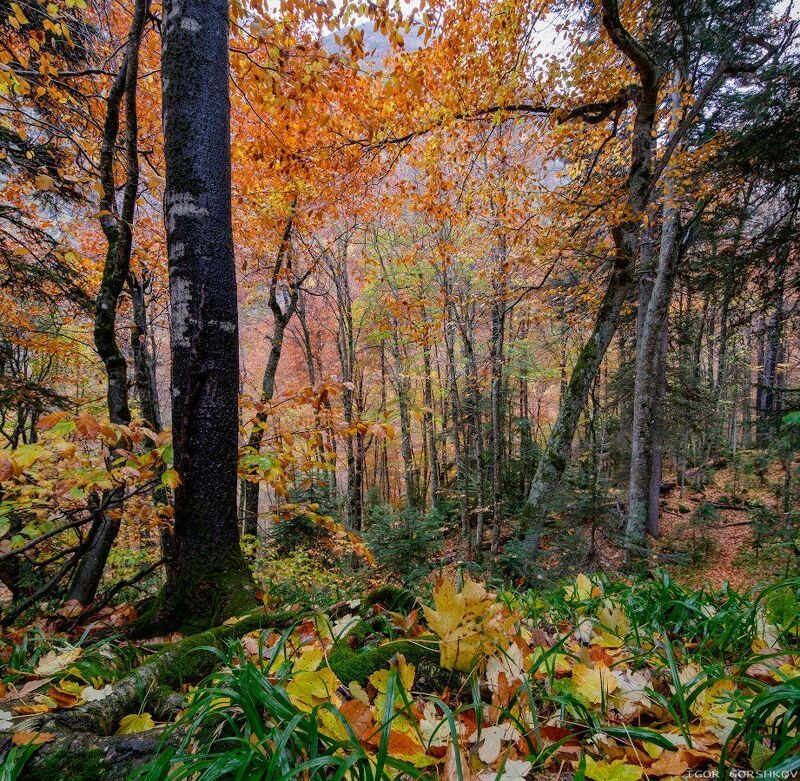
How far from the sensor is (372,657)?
1.28 metres

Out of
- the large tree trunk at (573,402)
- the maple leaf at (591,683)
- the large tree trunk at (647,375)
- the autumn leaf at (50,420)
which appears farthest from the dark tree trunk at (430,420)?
the maple leaf at (591,683)

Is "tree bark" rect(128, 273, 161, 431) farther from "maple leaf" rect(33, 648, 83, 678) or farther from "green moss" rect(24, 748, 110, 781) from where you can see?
"green moss" rect(24, 748, 110, 781)

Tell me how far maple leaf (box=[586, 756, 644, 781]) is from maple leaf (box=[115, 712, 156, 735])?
3.93 feet

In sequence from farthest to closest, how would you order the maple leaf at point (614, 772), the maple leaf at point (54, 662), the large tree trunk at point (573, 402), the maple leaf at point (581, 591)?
1. the large tree trunk at point (573, 402)
2. the maple leaf at point (581, 591)
3. the maple leaf at point (54, 662)
4. the maple leaf at point (614, 772)

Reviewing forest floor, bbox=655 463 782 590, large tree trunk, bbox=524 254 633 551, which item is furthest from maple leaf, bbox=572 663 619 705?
forest floor, bbox=655 463 782 590

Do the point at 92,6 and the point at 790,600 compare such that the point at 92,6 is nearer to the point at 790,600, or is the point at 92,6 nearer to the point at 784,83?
the point at 790,600

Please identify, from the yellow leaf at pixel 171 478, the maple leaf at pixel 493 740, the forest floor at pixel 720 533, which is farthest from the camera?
the forest floor at pixel 720 533

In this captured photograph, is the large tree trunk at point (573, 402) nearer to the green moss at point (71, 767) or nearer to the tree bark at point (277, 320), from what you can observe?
the green moss at point (71, 767)

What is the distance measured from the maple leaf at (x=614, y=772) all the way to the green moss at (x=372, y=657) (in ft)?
1.76

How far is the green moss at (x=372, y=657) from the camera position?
123 centimetres

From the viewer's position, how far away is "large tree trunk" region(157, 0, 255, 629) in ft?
6.66

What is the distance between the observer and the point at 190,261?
2041 millimetres

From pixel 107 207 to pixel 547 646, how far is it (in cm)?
429

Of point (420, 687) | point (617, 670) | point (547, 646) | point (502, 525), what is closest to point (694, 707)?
point (617, 670)
